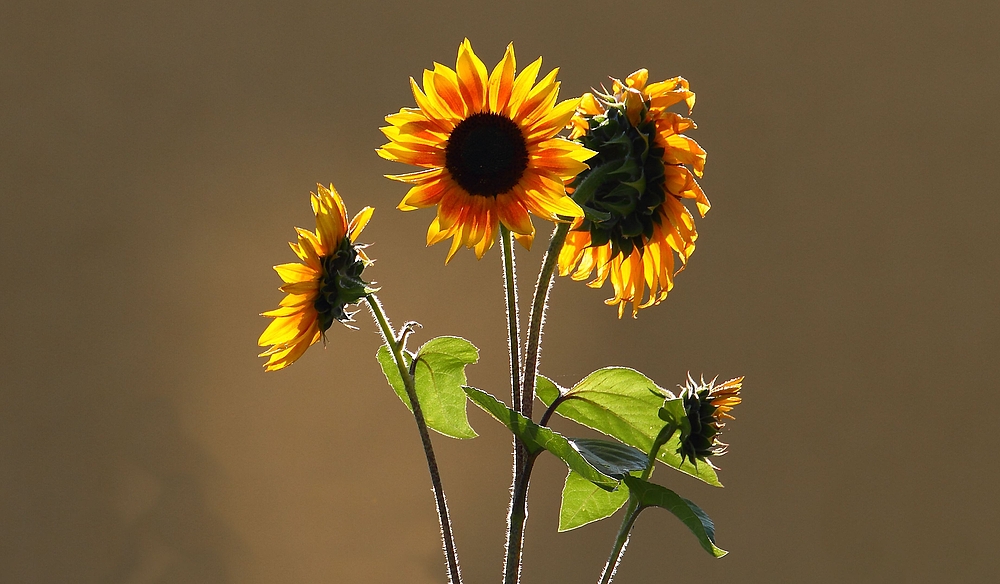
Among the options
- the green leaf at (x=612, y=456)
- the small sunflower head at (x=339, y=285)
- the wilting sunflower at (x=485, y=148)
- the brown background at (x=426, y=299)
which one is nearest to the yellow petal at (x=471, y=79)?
the wilting sunflower at (x=485, y=148)

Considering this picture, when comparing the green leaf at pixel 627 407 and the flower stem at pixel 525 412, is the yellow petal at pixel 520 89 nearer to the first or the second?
the flower stem at pixel 525 412

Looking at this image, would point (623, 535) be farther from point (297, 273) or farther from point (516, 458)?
point (297, 273)

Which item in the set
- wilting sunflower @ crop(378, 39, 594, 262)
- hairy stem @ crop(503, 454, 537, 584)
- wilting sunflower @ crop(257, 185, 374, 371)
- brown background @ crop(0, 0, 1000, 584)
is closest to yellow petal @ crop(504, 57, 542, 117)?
wilting sunflower @ crop(378, 39, 594, 262)

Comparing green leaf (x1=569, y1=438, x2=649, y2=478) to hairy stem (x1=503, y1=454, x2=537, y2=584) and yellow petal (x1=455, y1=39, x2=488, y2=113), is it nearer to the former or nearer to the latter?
hairy stem (x1=503, y1=454, x2=537, y2=584)

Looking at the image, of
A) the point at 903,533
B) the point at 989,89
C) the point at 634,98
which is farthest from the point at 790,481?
the point at 634,98

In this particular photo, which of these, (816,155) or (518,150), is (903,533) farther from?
(518,150)

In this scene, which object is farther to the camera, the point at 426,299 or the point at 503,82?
the point at 426,299

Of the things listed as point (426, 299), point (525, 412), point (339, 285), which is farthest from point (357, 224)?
point (426, 299)
